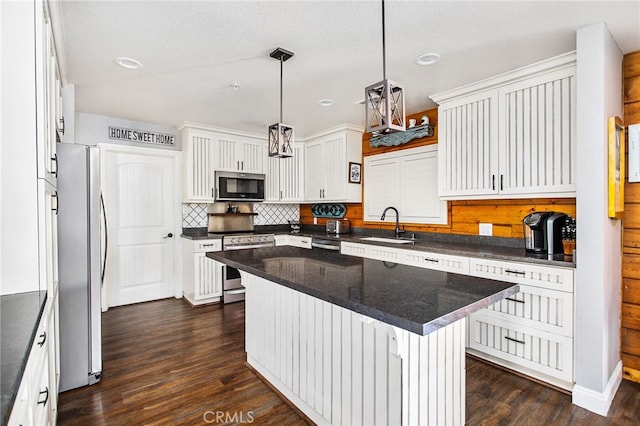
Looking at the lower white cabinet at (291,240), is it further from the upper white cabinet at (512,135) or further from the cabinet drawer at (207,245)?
the upper white cabinet at (512,135)

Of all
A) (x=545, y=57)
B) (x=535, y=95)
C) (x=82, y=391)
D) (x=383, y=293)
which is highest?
(x=545, y=57)

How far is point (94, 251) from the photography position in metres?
2.46

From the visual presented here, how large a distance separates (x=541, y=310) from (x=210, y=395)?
2403mm

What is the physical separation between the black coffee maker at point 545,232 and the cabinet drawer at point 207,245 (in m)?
3.46

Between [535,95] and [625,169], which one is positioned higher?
[535,95]

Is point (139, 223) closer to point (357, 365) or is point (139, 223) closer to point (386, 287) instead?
point (357, 365)

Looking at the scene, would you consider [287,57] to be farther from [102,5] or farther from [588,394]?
[588,394]

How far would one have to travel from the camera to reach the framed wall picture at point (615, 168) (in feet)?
7.02

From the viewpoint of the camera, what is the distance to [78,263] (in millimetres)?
2408

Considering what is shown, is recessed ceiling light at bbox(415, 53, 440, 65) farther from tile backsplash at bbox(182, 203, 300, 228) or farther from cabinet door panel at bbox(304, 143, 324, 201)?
tile backsplash at bbox(182, 203, 300, 228)

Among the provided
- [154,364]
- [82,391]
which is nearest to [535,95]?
[154,364]

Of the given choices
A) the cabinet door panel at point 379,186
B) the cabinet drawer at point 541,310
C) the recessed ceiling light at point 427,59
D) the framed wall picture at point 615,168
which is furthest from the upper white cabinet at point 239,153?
the framed wall picture at point 615,168

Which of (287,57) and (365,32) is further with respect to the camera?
(287,57)

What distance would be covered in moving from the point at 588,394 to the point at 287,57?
3.05m
